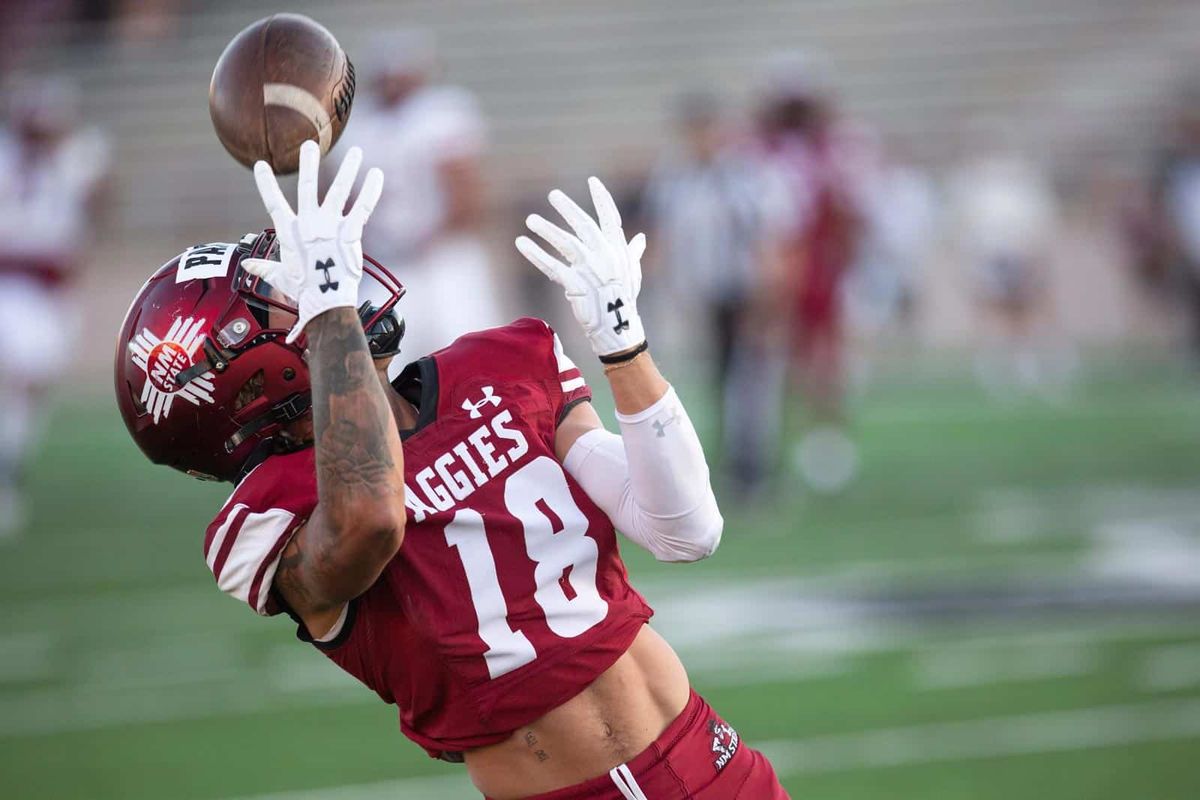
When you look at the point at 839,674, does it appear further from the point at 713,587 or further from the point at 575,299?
the point at 575,299

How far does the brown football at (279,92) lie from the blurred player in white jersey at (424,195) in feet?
16.5

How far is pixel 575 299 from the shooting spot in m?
2.09

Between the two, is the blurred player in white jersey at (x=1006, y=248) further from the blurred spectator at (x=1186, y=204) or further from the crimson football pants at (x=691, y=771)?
the crimson football pants at (x=691, y=771)

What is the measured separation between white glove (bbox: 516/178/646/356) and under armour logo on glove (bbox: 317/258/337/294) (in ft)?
0.81

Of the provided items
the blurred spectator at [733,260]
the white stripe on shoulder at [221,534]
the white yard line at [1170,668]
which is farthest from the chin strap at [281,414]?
the blurred spectator at [733,260]

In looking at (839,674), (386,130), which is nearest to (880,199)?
(386,130)

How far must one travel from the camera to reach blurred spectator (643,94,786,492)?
829 cm

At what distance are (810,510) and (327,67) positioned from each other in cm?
617

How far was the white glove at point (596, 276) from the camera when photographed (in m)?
2.07

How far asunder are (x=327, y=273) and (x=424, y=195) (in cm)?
563

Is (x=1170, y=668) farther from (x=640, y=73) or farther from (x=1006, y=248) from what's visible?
(x=640, y=73)

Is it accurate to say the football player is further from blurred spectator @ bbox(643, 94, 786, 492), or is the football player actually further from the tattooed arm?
blurred spectator @ bbox(643, 94, 786, 492)

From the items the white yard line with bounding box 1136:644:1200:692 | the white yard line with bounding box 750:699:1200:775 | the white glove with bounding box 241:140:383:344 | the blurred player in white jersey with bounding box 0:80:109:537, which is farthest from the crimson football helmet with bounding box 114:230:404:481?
the blurred player in white jersey with bounding box 0:80:109:537

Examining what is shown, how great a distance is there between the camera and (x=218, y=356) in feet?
6.93
